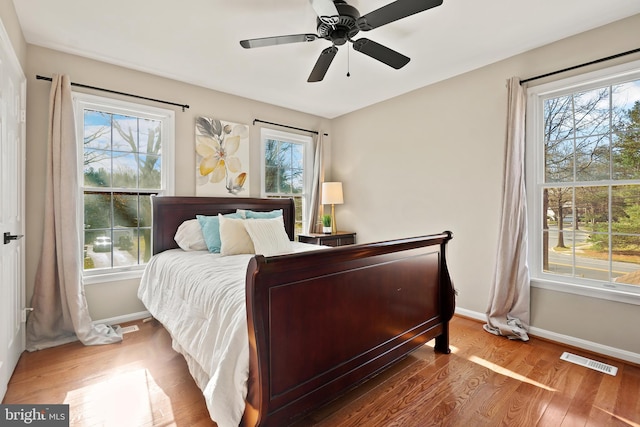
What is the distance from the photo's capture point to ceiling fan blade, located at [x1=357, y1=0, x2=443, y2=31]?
167 centimetres

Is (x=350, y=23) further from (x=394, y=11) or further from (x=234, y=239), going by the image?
(x=234, y=239)

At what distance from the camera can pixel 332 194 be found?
4441 millimetres

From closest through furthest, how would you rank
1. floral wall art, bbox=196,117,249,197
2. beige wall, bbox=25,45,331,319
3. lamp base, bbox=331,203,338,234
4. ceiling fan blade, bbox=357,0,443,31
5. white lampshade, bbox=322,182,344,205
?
ceiling fan blade, bbox=357,0,443,31 < beige wall, bbox=25,45,331,319 < floral wall art, bbox=196,117,249,197 < white lampshade, bbox=322,182,344,205 < lamp base, bbox=331,203,338,234

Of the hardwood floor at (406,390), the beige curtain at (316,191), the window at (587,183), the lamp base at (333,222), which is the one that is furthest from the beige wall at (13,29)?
the window at (587,183)

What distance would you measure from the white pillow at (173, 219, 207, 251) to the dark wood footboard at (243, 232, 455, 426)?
6.21 feet

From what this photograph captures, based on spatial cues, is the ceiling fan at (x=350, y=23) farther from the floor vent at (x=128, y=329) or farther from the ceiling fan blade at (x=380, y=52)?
the floor vent at (x=128, y=329)

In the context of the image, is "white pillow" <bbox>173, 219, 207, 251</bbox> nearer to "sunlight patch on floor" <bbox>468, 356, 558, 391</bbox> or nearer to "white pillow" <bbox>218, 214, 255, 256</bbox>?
"white pillow" <bbox>218, 214, 255, 256</bbox>

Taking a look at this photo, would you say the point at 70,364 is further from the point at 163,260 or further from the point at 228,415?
the point at 228,415

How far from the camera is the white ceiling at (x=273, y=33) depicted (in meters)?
2.21

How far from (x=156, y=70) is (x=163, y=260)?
6.47 feet

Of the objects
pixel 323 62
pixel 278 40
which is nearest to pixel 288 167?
pixel 323 62

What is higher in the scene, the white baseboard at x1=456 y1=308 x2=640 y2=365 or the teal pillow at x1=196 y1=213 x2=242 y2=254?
the teal pillow at x1=196 y1=213 x2=242 y2=254

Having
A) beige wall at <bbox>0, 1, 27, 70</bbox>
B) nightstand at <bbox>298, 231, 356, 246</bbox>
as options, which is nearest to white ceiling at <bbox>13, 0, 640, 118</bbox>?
beige wall at <bbox>0, 1, 27, 70</bbox>

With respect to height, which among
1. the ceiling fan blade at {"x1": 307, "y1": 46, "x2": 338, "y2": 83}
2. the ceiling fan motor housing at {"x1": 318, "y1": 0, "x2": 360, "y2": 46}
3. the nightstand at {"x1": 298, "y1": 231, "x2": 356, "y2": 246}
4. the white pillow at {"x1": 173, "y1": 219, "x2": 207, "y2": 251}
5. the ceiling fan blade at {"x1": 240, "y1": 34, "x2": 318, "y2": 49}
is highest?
the ceiling fan motor housing at {"x1": 318, "y1": 0, "x2": 360, "y2": 46}
